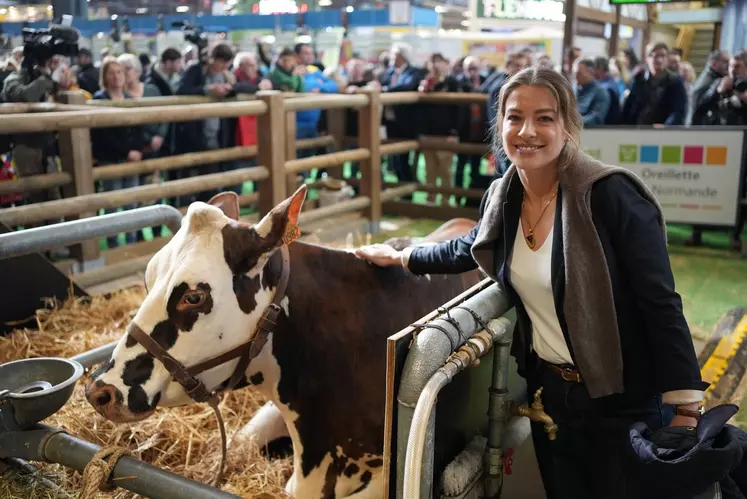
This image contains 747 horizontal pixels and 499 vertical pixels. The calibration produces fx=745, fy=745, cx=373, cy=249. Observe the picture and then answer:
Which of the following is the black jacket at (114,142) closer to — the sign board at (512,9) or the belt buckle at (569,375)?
the belt buckle at (569,375)

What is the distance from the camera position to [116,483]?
5.81ft

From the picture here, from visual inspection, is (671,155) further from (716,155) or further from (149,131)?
(149,131)

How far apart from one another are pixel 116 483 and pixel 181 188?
3.49m

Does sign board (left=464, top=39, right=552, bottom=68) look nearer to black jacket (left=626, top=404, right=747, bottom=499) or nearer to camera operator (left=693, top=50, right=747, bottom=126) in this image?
camera operator (left=693, top=50, right=747, bottom=126)

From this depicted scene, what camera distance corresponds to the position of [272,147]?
5.64 metres

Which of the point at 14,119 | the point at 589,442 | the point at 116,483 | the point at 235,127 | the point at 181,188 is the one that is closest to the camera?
the point at 116,483

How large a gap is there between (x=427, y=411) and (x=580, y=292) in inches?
22.1

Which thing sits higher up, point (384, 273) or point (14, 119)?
point (14, 119)

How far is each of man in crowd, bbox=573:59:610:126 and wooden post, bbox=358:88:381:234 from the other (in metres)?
1.97

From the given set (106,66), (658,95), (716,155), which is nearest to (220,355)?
(106,66)

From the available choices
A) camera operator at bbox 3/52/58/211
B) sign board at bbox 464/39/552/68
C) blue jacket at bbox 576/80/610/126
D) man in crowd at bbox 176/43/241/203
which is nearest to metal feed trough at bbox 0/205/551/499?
camera operator at bbox 3/52/58/211

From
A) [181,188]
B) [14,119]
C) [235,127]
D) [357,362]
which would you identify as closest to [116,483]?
[357,362]

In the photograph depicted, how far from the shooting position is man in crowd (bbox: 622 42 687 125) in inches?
295

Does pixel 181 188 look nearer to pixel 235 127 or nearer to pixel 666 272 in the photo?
pixel 235 127
